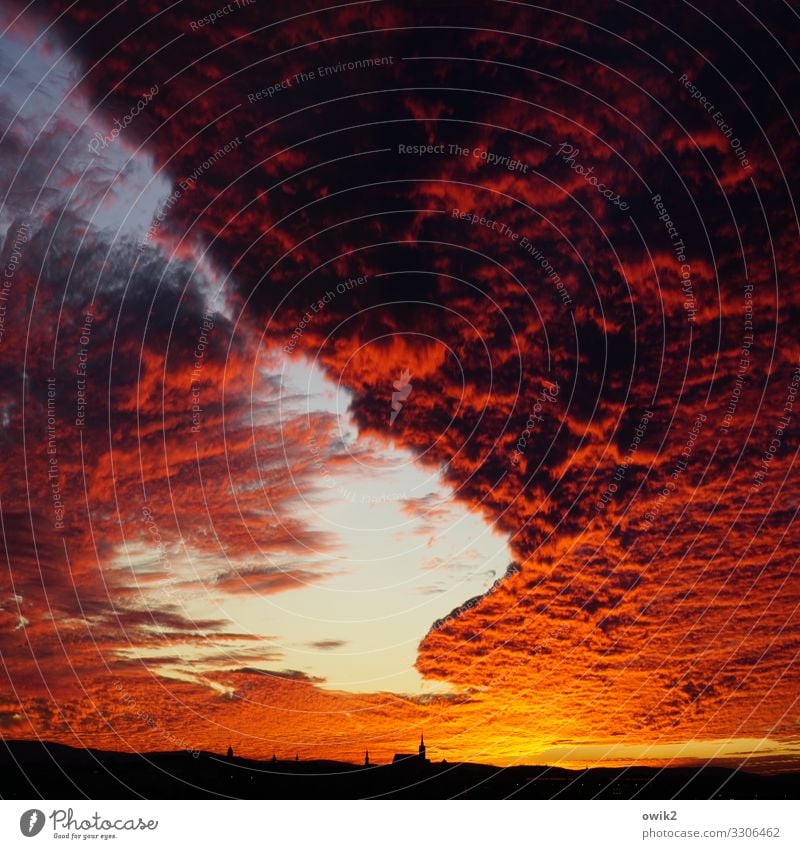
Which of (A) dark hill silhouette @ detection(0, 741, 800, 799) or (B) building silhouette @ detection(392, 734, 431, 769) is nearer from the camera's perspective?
(A) dark hill silhouette @ detection(0, 741, 800, 799)

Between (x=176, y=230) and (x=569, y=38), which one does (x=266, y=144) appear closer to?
(x=176, y=230)

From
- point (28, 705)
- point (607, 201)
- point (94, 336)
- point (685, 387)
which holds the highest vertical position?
point (607, 201)

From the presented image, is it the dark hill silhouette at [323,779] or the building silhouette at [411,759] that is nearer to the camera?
the dark hill silhouette at [323,779]

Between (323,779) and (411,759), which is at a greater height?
(411,759)

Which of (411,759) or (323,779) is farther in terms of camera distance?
(411,759)

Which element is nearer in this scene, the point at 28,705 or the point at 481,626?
the point at 28,705

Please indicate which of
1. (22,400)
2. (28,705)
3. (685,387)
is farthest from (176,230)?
(685,387)
